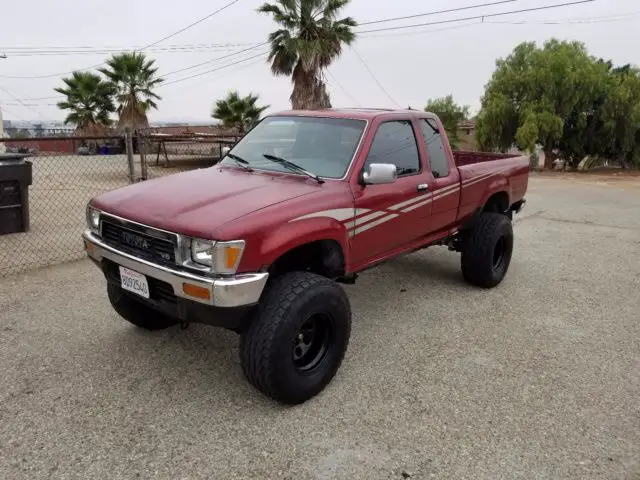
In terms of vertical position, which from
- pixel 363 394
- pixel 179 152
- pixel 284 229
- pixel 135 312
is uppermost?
pixel 179 152

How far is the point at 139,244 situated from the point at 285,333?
1.07m

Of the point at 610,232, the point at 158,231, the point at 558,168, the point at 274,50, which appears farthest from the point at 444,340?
the point at 558,168

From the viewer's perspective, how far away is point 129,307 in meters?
3.81

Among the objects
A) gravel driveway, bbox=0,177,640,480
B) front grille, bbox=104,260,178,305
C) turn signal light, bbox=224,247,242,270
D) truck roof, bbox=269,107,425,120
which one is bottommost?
gravel driveway, bbox=0,177,640,480

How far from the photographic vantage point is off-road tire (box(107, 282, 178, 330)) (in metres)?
3.77

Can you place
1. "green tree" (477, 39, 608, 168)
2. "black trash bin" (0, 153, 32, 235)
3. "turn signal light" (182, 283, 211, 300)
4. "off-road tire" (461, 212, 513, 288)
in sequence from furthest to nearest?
"green tree" (477, 39, 608, 168), "black trash bin" (0, 153, 32, 235), "off-road tire" (461, 212, 513, 288), "turn signal light" (182, 283, 211, 300)

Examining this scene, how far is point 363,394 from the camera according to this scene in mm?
3176

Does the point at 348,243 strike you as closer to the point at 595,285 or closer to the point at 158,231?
the point at 158,231

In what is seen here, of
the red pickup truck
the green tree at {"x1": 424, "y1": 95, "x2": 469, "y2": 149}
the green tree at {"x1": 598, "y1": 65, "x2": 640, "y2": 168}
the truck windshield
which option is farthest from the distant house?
the truck windshield

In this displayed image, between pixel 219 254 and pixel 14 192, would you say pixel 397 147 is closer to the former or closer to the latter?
pixel 219 254

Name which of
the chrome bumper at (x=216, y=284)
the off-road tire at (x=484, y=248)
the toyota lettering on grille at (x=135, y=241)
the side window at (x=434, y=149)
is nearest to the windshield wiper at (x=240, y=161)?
the toyota lettering on grille at (x=135, y=241)

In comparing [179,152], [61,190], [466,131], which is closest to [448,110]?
[466,131]

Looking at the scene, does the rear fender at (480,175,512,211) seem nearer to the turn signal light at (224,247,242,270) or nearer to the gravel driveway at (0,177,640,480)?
the gravel driveway at (0,177,640,480)

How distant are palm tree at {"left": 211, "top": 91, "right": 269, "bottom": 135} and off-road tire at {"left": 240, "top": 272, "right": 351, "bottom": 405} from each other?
74.1ft
